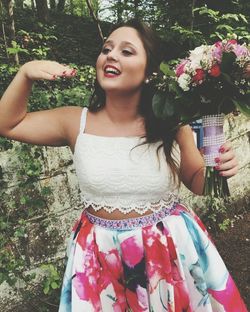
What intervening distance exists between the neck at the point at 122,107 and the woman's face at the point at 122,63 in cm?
4

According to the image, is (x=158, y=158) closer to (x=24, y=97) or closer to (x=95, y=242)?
(x=95, y=242)

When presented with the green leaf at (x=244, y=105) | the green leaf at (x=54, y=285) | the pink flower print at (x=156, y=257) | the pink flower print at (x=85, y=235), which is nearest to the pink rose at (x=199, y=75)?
the green leaf at (x=244, y=105)

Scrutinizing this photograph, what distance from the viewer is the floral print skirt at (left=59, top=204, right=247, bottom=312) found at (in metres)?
1.87

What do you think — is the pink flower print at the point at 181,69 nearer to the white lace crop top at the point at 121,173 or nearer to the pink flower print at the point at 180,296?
the white lace crop top at the point at 121,173

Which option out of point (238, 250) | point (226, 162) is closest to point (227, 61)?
point (226, 162)

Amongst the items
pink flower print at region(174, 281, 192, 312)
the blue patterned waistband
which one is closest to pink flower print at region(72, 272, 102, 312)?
the blue patterned waistband

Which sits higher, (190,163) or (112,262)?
(190,163)

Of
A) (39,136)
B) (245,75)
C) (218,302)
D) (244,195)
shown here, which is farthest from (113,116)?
(244,195)

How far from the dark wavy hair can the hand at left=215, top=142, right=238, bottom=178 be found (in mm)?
267

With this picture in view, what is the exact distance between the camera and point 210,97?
174 cm

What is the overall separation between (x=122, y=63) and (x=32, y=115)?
487 millimetres

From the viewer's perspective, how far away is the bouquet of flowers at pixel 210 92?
5.55 ft

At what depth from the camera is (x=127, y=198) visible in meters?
1.88

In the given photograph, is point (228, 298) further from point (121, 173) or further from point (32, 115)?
point (32, 115)
